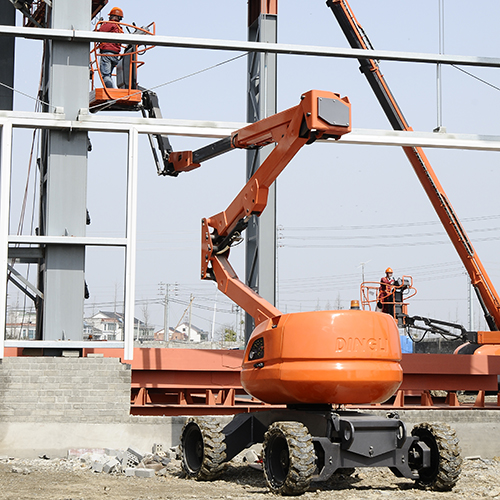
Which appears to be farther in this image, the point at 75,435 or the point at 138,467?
the point at 75,435

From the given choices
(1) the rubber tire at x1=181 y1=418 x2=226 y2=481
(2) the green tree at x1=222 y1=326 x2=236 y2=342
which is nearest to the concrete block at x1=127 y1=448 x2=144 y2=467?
(1) the rubber tire at x1=181 y1=418 x2=226 y2=481

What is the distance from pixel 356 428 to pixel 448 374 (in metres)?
6.13

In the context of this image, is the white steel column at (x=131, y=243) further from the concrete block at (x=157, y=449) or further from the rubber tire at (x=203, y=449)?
the rubber tire at (x=203, y=449)

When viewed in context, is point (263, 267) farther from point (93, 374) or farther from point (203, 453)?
point (203, 453)

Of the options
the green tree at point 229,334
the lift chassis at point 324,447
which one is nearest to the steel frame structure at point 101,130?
the lift chassis at point 324,447

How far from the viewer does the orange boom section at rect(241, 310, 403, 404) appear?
7961 mm

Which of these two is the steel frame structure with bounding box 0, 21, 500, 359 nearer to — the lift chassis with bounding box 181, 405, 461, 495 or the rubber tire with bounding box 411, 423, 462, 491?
the lift chassis with bounding box 181, 405, 461, 495

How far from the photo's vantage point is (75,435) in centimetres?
1032

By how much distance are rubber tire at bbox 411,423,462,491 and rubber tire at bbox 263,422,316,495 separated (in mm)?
1552

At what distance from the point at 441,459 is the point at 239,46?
693 cm

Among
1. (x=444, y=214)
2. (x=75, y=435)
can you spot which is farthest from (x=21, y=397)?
(x=444, y=214)

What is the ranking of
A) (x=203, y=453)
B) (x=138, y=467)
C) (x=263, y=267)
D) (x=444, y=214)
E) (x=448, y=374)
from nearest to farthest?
(x=203, y=453) → (x=138, y=467) → (x=448, y=374) → (x=263, y=267) → (x=444, y=214)

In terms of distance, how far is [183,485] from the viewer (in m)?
8.39

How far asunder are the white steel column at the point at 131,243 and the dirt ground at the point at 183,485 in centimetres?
191
